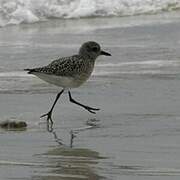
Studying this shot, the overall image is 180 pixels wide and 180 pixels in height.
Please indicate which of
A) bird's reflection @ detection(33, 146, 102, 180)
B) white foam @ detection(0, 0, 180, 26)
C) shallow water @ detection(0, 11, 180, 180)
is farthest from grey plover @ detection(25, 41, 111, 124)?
white foam @ detection(0, 0, 180, 26)

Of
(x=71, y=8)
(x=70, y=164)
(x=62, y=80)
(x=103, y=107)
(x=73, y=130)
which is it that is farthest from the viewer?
(x=71, y=8)

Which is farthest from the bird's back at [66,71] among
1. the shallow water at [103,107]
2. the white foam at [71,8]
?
the white foam at [71,8]

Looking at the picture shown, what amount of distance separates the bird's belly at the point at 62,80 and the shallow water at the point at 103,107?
27cm

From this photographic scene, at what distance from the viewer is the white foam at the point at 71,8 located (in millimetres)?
14062

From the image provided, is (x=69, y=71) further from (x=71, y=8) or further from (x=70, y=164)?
(x=71, y=8)

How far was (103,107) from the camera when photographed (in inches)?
302

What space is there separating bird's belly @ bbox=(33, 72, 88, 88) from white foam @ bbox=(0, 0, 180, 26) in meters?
6.29

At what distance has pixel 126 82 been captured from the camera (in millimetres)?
8641

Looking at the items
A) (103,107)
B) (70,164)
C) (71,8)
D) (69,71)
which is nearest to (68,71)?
(69,71)

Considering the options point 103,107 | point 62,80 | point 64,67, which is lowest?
point 103,107

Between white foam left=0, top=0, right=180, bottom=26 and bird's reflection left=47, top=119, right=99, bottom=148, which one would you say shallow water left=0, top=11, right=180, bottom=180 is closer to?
bird's reflection left=47, top=119, right=99, bottom=148

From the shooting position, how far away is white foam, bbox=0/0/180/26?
46.1ft

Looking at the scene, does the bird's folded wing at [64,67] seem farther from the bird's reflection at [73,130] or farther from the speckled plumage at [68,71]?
the bird's reflection at [73,130]

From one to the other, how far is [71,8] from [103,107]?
744 centimetres
